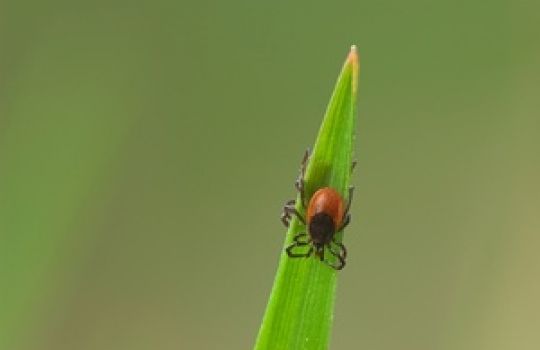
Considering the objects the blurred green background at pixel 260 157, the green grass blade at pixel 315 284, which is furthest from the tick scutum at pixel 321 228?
the blurred green background at pixel 260 157

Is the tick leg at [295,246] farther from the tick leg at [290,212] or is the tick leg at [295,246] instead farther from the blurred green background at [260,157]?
the blurred green background at [260,157]

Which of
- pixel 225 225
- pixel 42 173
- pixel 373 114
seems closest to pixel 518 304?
pixel 373 114

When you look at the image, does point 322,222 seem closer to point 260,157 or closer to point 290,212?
point 290,212

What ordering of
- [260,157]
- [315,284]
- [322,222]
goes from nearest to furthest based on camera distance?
[315,284]
[322,222]
[260,157]

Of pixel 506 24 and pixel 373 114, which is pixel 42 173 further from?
pixel 506 24

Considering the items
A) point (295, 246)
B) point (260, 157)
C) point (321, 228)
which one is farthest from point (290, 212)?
point (260, 157)

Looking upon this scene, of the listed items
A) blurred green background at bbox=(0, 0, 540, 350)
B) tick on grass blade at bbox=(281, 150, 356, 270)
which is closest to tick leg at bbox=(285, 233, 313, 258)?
tick on grass blade at bbox=(281, 150, 356, 270)

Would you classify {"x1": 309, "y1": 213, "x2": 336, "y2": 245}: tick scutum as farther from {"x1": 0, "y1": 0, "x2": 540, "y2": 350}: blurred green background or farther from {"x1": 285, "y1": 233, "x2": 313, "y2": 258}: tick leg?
{"x1": 0, "y1": 0, "x2": 540, "y2": 350}: blurred green background
